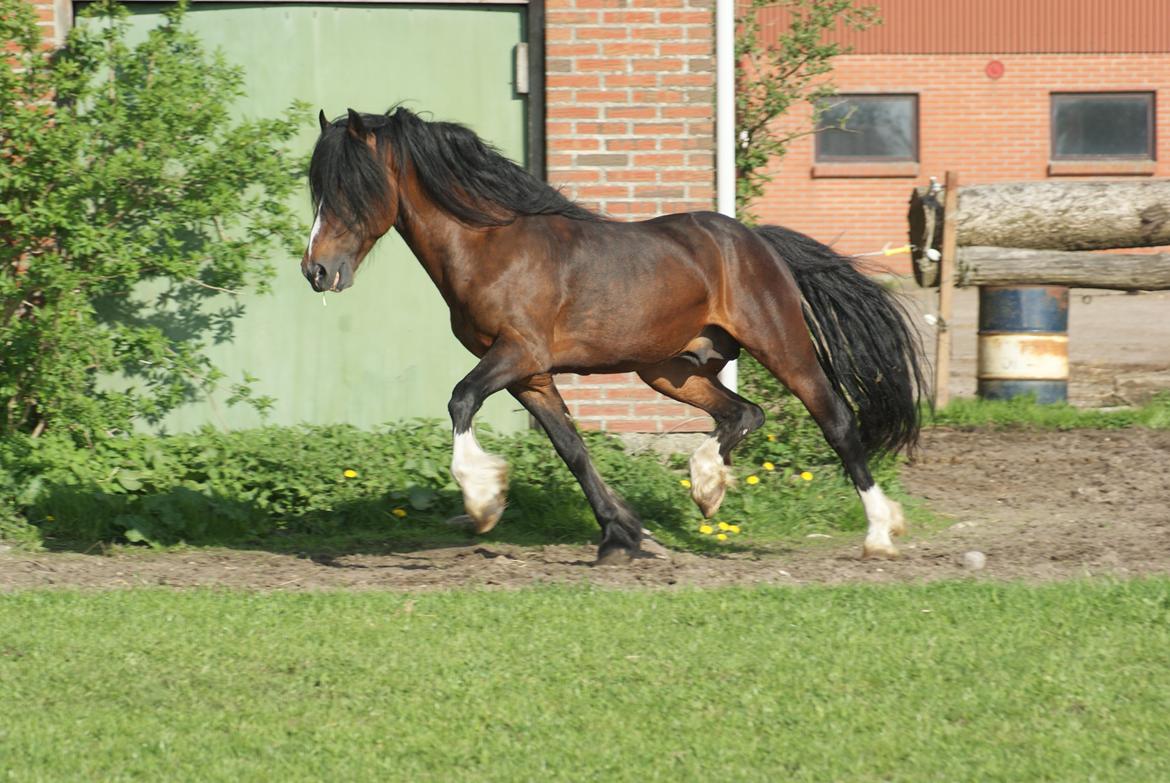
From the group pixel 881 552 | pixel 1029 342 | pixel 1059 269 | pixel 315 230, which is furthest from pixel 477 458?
pixel 1059 269

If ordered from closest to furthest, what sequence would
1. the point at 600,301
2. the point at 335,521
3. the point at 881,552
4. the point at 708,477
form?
the point at 600,301
the point at 881,552
the point at 708,477
the point at 335,521

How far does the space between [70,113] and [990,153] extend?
62.9 feet

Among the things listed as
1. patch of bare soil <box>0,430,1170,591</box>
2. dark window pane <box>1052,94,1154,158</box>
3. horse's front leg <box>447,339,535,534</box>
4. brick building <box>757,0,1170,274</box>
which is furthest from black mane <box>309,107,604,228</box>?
dark window pane <box>1052,94,1154,158</box>

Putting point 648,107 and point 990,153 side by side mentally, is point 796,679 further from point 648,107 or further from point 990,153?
point 990,153

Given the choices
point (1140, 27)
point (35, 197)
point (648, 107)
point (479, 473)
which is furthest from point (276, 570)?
point (1140, 27)

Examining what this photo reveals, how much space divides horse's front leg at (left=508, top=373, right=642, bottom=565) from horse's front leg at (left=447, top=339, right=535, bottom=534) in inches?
11.2

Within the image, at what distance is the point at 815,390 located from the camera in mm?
7242

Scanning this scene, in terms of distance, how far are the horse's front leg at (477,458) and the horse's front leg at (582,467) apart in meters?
0.28

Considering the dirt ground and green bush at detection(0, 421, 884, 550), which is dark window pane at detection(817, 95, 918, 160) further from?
green bush at detection(0, 421, 884, 550)

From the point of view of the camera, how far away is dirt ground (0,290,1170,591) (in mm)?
6547

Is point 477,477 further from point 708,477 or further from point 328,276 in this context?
point 708,477

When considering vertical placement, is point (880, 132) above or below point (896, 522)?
above

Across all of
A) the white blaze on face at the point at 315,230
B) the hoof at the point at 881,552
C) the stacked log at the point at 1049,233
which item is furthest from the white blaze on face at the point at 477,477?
the stacked log at the point at 1049,233

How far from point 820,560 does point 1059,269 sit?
21.1 ft
